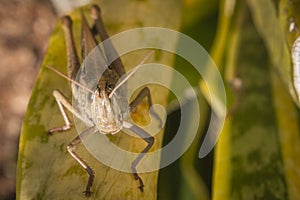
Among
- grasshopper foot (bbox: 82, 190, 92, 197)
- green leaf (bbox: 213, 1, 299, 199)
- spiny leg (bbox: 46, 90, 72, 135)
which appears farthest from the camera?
green leaf (bbox: 213, 1, 299, 199)

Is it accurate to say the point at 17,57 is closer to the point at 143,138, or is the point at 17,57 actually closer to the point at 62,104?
the point at 62,104

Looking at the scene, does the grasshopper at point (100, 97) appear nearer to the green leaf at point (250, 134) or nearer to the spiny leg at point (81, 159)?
the spiny leg at point (81, 159)

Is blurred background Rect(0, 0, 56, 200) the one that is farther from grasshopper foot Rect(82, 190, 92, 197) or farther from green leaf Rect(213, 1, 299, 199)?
grasshopper foot Rect(82, 190, 92, 197)

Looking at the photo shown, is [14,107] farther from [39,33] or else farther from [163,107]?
[163,107]

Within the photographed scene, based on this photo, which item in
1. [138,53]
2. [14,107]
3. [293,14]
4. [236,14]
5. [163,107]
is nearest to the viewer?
[293,14]

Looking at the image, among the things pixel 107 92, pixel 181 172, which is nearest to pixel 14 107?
pixel 181 172

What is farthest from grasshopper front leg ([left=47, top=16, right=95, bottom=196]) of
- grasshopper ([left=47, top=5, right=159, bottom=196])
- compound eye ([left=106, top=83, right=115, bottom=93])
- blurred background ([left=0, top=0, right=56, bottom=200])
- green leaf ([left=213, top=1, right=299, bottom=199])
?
blurred background ([left=0, top=0, right=56, bottom=200])

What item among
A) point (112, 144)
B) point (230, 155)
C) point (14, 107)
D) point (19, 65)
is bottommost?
point (230, 155)
